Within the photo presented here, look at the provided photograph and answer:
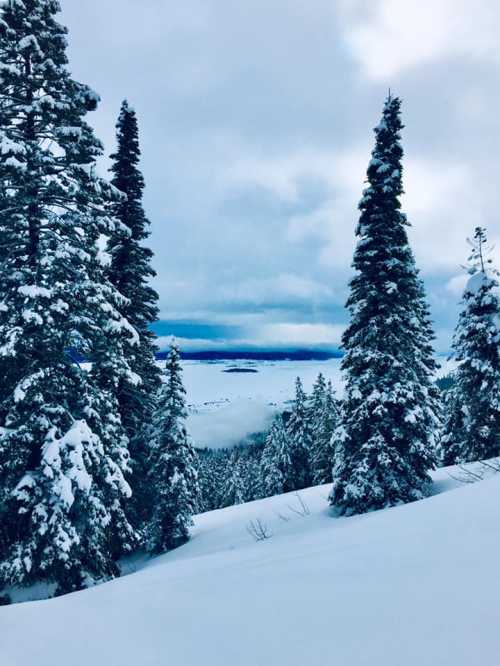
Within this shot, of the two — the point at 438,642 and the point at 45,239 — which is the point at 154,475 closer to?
the point at 45,239

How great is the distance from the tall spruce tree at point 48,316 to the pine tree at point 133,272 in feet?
23.7

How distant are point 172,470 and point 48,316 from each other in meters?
14.3

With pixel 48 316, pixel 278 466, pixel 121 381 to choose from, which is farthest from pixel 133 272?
pixel 278 466

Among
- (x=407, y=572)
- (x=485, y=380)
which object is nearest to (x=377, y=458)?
(x=485, y=380)

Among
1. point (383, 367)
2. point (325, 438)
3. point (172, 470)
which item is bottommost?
point (325, 438)

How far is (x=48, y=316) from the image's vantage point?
8742mm

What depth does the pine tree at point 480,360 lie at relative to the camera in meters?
18.6

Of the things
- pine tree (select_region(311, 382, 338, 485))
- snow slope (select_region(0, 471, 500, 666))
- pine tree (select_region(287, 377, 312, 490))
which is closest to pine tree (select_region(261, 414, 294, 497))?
pine tree (select_region(287, 377, 312, 490))

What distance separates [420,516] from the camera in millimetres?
4449

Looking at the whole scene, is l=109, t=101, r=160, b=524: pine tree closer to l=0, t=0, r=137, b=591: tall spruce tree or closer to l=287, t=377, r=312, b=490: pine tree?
l=0, t=0, r=137, b=591: tall spruce tree

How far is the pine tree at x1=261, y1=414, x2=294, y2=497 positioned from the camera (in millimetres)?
40312

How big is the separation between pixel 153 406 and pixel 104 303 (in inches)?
416

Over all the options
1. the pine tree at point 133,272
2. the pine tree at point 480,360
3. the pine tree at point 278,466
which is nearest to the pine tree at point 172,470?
the pine tree at point 133,272

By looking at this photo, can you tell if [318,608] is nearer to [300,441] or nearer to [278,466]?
[278,466]
